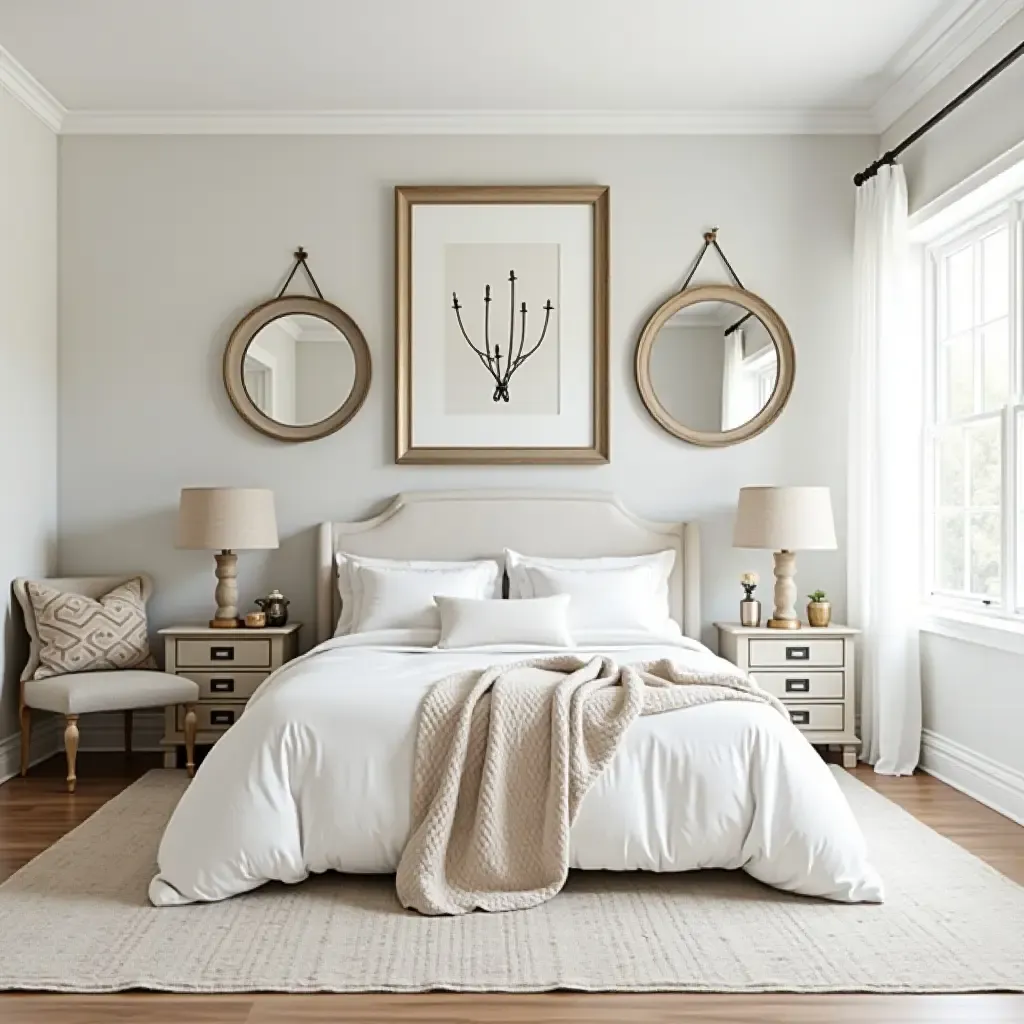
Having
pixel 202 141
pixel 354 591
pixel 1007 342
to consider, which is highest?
pixel 202 141

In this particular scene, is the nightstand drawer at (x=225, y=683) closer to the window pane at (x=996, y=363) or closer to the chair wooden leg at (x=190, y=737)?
the chair wooden leg at (x=190, y=737)

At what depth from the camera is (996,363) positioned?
4.79m

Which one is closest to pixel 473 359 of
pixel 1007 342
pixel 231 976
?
pixel 1007 342

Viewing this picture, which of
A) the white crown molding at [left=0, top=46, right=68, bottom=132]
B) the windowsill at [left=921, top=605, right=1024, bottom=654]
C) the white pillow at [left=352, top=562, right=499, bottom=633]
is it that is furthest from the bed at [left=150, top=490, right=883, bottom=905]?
the white crown molding at [left=0, top=46, right=68, bottom=132]

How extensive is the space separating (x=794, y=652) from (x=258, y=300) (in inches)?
115

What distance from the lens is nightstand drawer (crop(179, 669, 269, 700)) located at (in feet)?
17.5

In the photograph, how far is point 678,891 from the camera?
347 centimetres

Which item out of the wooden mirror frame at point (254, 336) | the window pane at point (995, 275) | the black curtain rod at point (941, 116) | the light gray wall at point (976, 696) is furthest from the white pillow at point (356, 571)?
the black curtain rod at point (941, 116)

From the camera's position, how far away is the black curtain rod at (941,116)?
14.0 feet

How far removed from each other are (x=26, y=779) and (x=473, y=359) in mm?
2651

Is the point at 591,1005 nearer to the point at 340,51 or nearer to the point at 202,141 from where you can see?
the point at 340,51

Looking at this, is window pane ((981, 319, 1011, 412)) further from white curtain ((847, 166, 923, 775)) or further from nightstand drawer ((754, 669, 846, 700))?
nightstand drawer ((754, 669, 846, 700))

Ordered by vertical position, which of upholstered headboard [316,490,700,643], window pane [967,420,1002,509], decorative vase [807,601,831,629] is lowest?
decorative vase [807,601,831,629]

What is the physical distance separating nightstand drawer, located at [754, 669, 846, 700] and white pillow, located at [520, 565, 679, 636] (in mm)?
442
